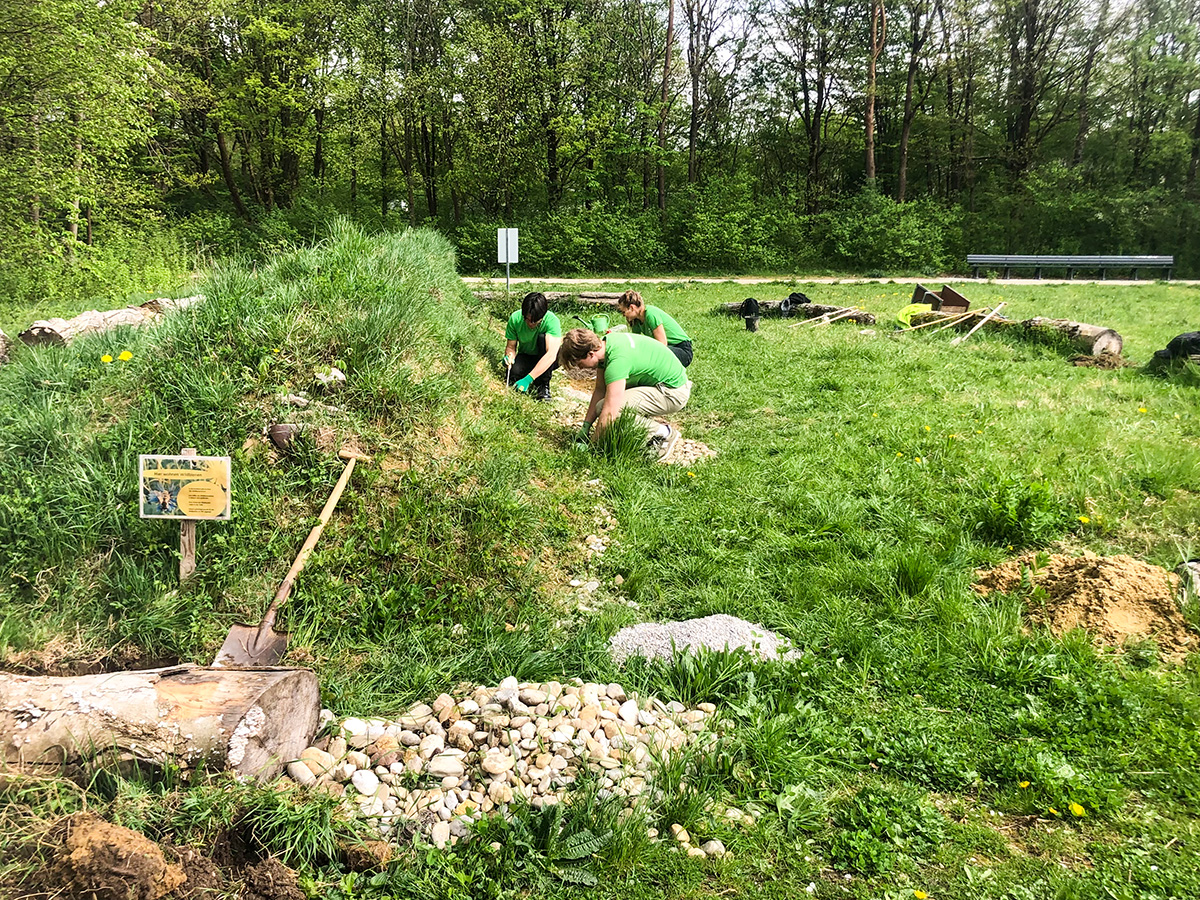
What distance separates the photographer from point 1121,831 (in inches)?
88.3

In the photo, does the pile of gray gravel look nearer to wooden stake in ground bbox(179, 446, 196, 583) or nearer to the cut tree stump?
the cut tree stump

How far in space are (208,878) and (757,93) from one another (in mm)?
33406

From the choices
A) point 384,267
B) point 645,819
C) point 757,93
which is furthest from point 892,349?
point 757,93

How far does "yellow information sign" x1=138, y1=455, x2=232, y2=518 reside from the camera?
3.02 meters

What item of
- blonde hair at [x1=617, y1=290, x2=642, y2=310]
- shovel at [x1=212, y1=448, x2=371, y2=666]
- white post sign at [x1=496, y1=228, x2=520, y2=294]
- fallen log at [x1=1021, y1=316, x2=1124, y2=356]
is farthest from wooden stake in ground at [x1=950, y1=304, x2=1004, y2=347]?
shovel at [x1=212, y1=448, x2=371, y2=666]

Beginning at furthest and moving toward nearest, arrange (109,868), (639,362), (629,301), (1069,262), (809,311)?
(1069,262)
(809,311)
(629,301)
(639,362)
(109,868)

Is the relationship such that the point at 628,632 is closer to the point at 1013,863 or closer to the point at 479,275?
the point at 1013,863

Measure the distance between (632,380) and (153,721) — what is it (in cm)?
450

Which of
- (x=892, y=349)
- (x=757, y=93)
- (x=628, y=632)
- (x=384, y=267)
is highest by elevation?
(x=757, y=93)

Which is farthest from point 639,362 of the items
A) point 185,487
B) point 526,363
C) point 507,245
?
point 507,245

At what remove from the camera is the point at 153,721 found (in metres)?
2.37

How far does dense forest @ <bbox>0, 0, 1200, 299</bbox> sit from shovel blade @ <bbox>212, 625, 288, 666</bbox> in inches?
823

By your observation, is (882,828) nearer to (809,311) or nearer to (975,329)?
(975,329)

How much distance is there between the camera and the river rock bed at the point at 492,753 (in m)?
2.38
